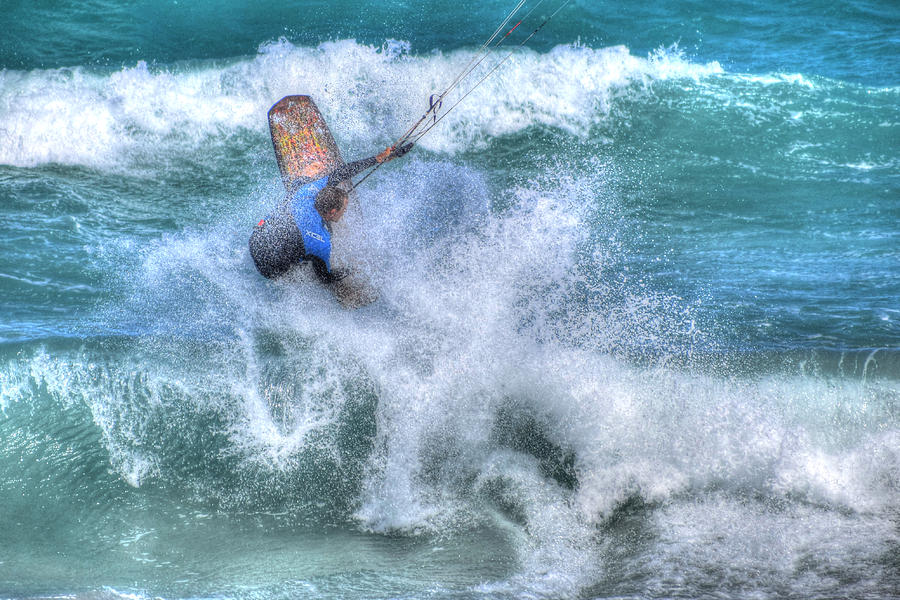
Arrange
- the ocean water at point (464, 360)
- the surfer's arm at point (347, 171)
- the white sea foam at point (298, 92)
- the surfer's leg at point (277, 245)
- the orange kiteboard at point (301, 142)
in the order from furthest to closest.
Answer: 1. the white sea foam at point (298, 92)
2. the orange kiteboard at point (301, 142)
3. the surfer's leg at point (277, 245)
4. the surfer's arm at point (347, 171)
5. the ocean water at point (464, 360)

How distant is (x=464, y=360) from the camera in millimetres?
5211

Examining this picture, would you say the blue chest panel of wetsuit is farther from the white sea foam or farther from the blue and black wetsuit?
the white sea foam

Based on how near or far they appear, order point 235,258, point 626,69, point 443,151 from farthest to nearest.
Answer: point 626,69
point 443,151
point 235,258

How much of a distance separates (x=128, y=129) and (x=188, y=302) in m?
4.43

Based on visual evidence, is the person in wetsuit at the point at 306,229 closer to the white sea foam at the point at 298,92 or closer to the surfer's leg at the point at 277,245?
the surfer's leg at the point at 277,245

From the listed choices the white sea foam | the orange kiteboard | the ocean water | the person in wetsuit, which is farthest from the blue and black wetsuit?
the white sea foam

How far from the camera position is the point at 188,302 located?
5934mm

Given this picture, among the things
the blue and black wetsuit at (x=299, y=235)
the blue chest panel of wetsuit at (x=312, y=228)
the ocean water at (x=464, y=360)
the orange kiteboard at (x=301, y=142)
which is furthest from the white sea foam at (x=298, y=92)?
the blue chest panel of wetsuit at (x=312, y=228)

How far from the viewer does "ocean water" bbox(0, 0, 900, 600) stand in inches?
168

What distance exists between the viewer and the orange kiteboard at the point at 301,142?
6603mm

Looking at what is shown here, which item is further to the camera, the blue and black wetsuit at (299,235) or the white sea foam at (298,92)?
the white sea foam at (298,92)

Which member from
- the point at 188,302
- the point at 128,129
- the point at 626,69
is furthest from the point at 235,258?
the point at 626,69

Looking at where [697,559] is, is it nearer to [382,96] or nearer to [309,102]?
[309,102]

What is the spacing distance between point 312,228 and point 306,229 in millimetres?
51
